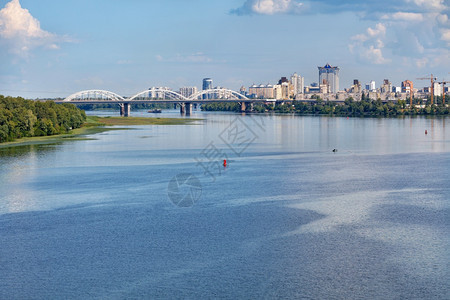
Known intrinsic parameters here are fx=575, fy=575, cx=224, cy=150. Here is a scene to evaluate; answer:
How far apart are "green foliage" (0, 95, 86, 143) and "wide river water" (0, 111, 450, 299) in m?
21.0

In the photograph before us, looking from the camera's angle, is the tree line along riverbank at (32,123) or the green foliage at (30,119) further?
the green foliage at (30,119)

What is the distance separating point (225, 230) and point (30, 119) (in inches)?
2111

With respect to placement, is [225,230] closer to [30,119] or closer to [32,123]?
[30,119]

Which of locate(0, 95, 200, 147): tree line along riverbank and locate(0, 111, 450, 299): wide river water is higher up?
locate(0, 95, 200, 147): tree line along riverbank

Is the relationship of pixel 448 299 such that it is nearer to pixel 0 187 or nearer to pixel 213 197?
pixel 213 197

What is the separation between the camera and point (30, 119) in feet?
241

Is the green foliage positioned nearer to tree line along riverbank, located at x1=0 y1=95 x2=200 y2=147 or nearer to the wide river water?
tree line along riverbank, located at x1=0 y1=95 x2=200 y2=147

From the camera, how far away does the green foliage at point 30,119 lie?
6906 centimetres

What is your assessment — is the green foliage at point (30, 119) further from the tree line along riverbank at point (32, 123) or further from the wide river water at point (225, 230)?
the wide river water at point (225, 230)

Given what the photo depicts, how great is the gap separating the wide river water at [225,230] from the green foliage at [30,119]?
2097cm

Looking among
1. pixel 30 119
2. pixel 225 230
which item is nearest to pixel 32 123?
pixel 30 119

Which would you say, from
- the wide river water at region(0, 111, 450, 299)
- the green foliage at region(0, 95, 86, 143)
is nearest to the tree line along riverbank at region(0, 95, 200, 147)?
the green foliage at region(0, 95, 86, 143)

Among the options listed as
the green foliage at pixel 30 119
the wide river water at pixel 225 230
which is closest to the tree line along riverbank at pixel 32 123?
the green foliage at pixel 30 119

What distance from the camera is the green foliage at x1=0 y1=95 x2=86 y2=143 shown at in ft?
227
